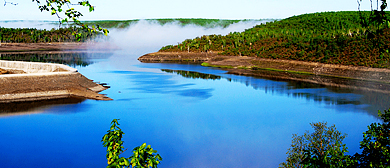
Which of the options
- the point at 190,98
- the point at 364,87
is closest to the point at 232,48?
the point at 364,87

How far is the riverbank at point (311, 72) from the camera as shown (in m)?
58.6

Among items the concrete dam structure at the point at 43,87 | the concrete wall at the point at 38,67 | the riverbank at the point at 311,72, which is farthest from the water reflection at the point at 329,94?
the concrete wall at the point at 38,67

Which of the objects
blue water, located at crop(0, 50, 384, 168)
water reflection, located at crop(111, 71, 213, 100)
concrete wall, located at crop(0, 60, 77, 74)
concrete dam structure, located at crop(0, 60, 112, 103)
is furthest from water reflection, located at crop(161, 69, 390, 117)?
concrete wall, located at crop(0, 60, 77, 74)

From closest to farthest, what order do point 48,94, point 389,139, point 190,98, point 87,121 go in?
point 389,139, point 87,121, point 48,94, point 190,98

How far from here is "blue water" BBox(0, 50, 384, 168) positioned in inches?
934

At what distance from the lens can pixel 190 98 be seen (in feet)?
152

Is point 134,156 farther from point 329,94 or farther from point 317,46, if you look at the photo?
point 317,46

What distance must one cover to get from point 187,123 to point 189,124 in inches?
15.7

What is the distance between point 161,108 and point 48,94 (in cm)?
1457

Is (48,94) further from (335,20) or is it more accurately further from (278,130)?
(335,20)

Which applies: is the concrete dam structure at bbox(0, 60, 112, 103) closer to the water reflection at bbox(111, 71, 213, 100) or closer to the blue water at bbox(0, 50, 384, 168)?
the blue water at bbox(0, 50, 384, 168)

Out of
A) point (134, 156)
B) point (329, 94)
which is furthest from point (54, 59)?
point (134, 156)

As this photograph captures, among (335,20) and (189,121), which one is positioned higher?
(335,20)

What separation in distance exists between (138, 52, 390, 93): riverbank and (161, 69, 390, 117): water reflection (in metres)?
3.83
